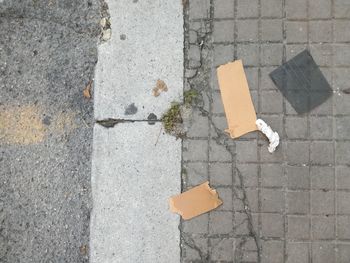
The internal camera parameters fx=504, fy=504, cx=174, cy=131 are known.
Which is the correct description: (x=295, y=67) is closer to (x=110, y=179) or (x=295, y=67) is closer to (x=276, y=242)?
(x=276, y=242)

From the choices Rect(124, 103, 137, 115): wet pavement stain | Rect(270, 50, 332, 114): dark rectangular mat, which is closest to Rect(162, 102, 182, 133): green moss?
Rect(124, 103, 137, 115): wet pavement stain

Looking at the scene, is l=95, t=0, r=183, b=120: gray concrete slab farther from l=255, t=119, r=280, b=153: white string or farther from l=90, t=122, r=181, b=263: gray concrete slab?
l=255, t=119, r=280, b=153: white string

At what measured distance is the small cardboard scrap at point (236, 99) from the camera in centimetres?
354

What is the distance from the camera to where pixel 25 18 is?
377cm

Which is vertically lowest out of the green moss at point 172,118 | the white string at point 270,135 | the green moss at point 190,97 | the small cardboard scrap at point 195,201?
the small cardboard scrap at point 195,201

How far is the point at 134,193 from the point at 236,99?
98 centimetres

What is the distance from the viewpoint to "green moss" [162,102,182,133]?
3.59 meters

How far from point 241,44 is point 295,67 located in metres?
0.41

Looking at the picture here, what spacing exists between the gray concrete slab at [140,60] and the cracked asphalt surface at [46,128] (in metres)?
0.13

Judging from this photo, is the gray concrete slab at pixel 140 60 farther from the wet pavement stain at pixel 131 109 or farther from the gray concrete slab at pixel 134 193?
the gray concrete slab at pixel 134 193

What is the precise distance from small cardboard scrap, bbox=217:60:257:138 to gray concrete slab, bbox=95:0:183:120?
322mm

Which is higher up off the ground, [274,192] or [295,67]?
[295,67]

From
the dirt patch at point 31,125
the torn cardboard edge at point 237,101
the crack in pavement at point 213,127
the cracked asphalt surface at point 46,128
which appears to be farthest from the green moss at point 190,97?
the dirt patch at point 31,125

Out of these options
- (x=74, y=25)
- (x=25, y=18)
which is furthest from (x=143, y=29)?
(x=25, y=18)
